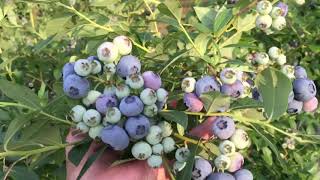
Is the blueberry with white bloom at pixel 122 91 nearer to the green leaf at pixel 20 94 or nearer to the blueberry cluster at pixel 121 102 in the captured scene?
the blueberry cluster at pixel 121 102

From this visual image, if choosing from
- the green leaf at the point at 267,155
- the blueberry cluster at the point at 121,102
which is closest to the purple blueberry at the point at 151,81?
the blueberry cluster at the point at 121,102

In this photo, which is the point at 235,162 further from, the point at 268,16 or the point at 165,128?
the point at 268,16

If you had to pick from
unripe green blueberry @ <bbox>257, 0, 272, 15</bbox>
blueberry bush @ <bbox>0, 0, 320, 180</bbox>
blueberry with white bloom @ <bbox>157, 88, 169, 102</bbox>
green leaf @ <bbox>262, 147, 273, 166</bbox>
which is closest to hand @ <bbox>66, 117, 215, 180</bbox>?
blueberry bush @ <bbox>0, 0, 320, 180</bbox>

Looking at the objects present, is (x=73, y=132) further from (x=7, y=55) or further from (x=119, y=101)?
(x=7, y=55)

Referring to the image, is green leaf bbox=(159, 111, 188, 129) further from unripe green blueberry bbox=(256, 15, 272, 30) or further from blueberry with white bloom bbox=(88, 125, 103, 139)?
unripe green blueberry bbox=(256, 15, 272, 30)

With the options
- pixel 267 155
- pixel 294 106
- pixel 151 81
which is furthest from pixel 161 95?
pixel 267 155

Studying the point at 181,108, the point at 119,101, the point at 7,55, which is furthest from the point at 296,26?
the point at 119,101

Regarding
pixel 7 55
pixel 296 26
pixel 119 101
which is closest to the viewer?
pixel 119 101
